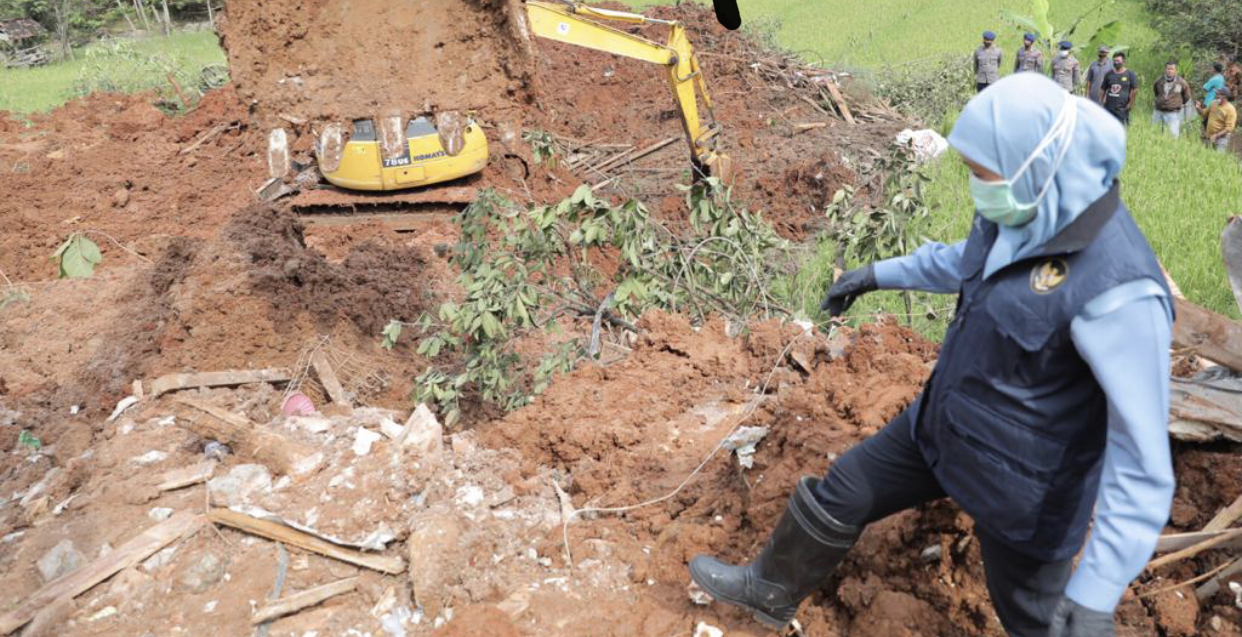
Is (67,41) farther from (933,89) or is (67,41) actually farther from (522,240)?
(522,240)

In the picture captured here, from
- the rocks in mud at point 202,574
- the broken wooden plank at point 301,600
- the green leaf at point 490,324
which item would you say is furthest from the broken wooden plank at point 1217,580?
the rocks in mud at point 202,574

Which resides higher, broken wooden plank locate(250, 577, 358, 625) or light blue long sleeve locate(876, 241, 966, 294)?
light blue long sleeve locate(876, 241, 966, 294)

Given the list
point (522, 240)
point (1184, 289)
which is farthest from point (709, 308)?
point (1184, 289)

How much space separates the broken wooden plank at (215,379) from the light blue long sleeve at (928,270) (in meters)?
4.19

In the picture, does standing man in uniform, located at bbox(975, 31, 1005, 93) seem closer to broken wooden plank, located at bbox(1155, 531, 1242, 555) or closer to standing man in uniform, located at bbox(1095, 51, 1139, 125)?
standing man in uniform, located at bbox(1095, 51, 1139, 125)

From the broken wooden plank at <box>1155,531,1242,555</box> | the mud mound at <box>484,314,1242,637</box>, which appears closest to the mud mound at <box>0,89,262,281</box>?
the mud mound at <box>484,314,1242,637</box>

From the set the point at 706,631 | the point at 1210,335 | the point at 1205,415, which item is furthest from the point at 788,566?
the point at 1210,335

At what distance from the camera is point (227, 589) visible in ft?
12.1

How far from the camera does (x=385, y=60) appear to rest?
9.79m

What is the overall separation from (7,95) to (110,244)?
13.8 meters

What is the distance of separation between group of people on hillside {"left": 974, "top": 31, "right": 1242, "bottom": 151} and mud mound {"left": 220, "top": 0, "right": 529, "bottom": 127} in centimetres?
616

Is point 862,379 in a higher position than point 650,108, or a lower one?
higher

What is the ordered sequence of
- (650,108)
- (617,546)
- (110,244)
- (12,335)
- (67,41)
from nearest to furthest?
(617,546) < (12,335) < (110,244) < (650,108) < (67,41)

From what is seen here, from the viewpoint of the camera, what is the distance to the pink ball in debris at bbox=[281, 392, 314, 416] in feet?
17.5
